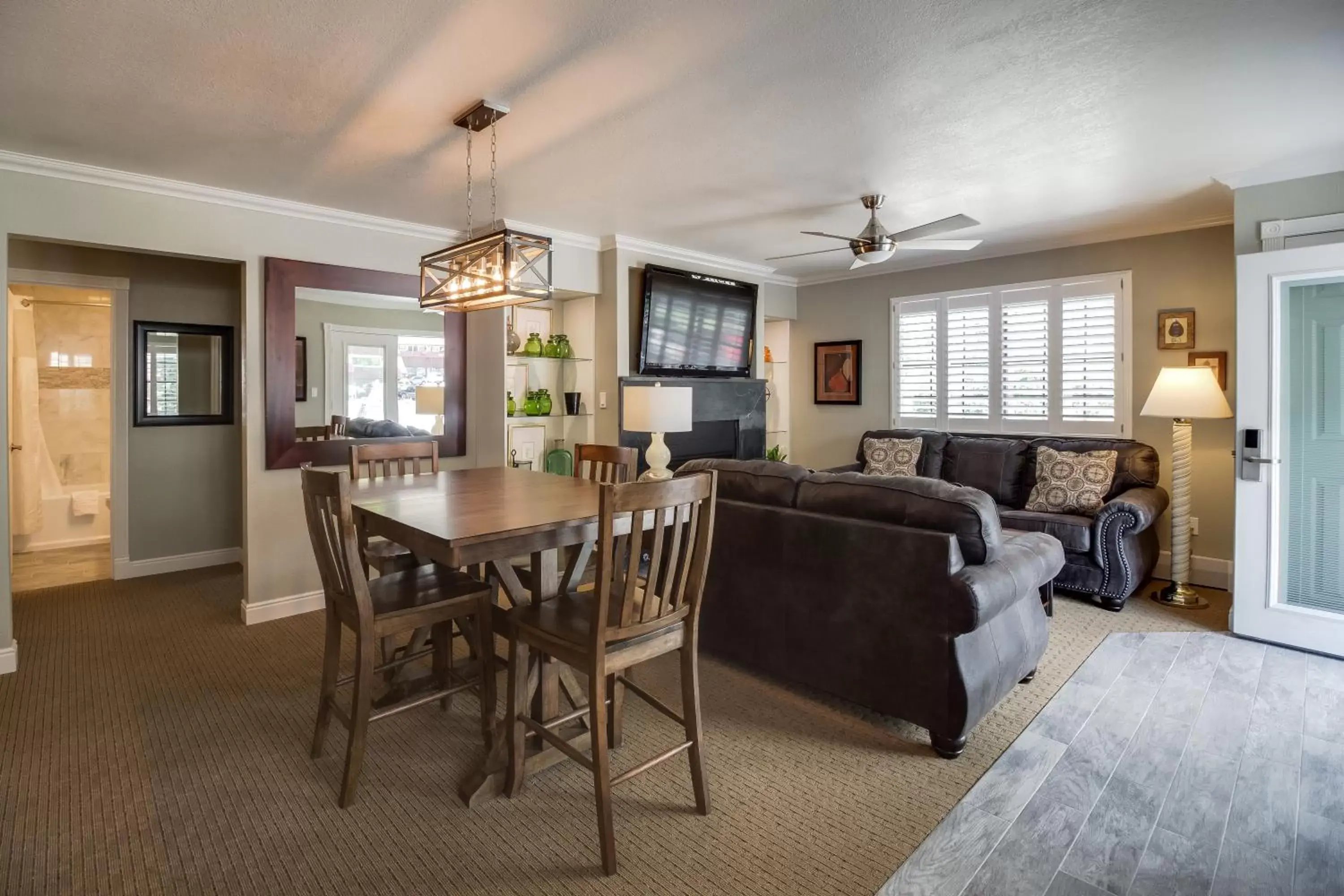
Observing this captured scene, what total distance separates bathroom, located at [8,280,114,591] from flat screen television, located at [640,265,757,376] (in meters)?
4.26

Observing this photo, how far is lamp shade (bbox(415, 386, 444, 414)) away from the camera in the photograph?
4.62 metres

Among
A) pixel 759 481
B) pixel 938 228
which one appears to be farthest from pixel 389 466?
pixel 938 228

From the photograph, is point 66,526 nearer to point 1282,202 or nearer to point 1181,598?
point 1181,598

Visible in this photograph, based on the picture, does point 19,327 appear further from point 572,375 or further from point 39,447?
point 572,375

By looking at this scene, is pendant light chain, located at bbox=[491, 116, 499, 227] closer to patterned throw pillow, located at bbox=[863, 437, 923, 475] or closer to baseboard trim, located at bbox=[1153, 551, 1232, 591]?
patterned throw pillow, located at bbox=[863, 437, 923, 475]

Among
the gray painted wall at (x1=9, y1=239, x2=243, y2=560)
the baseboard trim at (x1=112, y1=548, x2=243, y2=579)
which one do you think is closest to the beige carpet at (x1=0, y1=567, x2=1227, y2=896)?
the baseboard trim at (x1=112, y1=548, x2=243, y2=579)

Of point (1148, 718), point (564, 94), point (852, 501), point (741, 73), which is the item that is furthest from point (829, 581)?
point (564, 94)

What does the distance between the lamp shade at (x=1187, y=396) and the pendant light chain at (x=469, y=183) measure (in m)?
4.15

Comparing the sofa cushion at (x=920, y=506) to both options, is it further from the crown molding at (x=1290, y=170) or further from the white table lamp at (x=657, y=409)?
the crown molding at (x=1290, y=170)

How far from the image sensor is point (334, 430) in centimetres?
435

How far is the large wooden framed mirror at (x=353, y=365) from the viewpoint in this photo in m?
4.05

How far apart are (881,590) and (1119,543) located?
7.98ft

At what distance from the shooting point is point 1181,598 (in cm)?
423

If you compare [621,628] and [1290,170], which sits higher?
[1290,170]
